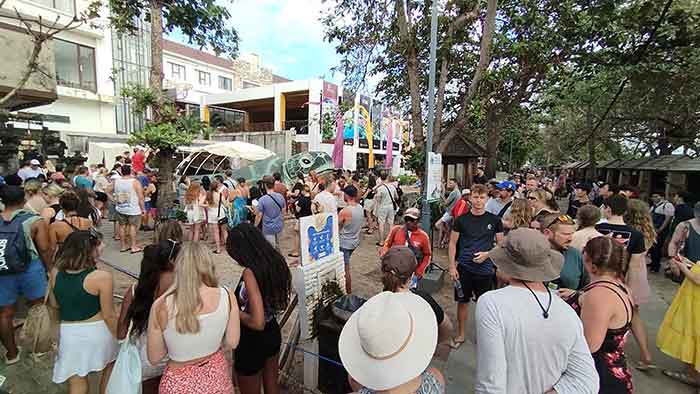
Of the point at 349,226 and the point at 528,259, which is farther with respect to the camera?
the point at 349,226

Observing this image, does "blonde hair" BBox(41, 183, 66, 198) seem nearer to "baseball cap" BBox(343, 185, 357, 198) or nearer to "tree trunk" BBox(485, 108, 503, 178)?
"baseball cap" BBox(343, 185, 357, 198)

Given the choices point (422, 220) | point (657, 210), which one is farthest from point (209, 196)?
point (657, 210)

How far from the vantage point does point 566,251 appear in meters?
3.05

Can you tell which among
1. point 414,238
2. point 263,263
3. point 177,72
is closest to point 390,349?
point 263,263

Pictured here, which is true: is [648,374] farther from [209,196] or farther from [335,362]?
[209,196]

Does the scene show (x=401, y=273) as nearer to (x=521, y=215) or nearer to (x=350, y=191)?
(x=521, y=215)

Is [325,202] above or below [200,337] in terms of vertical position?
above

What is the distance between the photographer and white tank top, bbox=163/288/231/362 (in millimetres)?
1719

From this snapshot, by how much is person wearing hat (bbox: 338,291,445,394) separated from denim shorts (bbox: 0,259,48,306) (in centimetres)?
340

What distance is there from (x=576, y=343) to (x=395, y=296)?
903 millimetres

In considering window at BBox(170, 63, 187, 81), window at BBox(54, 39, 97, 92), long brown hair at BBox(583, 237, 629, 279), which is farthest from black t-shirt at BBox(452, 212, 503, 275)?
window at BBox(170, 63, 187, 81)

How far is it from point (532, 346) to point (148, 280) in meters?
2.22

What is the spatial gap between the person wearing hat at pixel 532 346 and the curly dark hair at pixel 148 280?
1.93 m

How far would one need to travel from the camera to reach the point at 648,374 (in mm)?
3229
